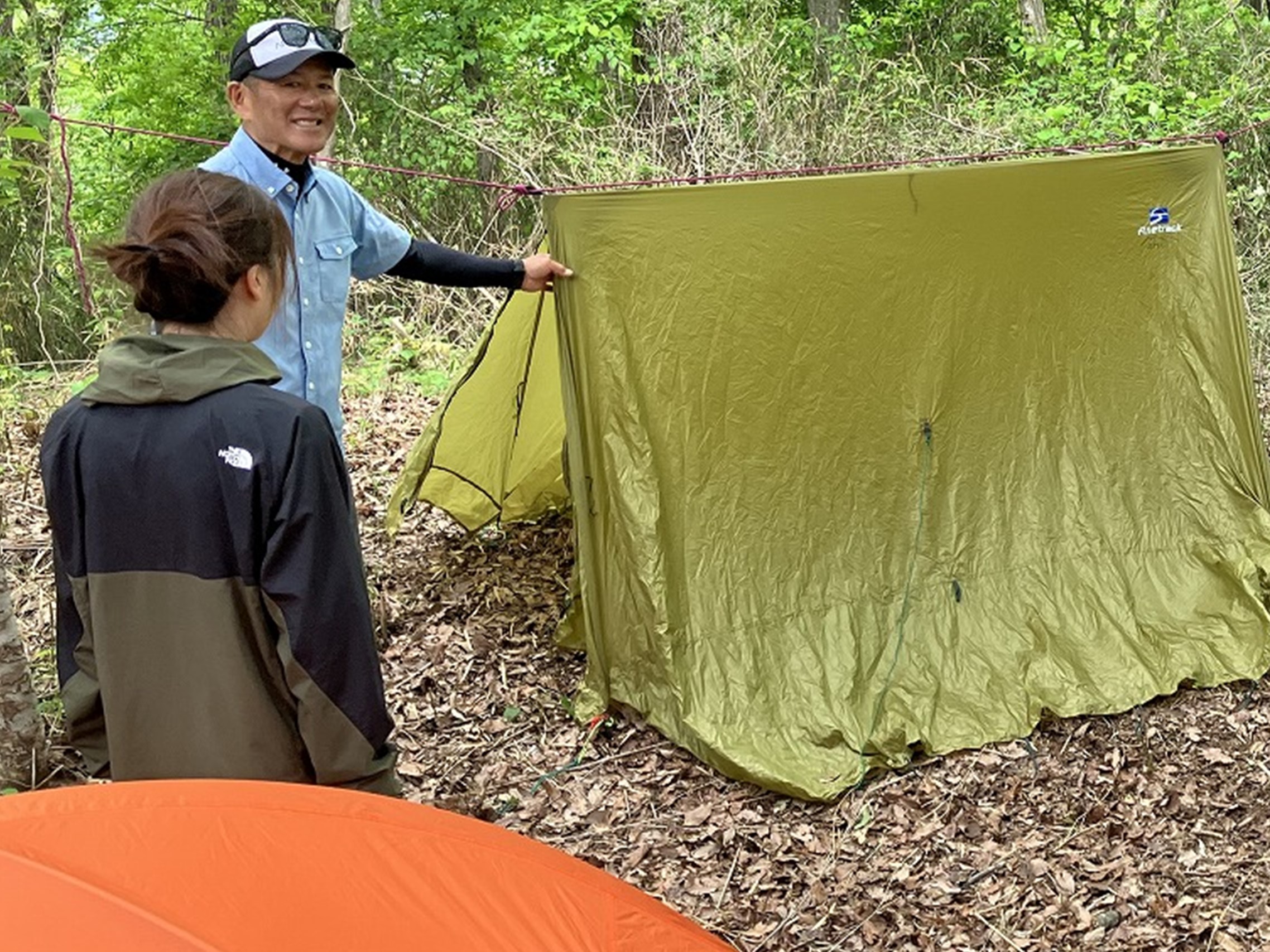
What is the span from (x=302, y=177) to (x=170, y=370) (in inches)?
57.6

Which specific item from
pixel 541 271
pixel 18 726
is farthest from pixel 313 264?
pixel 18 726

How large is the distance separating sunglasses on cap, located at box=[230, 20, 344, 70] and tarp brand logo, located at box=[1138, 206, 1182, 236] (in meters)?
2.82

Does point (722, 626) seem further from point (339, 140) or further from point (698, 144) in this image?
point (339, 140)

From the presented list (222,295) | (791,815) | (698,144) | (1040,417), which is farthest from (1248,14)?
(222,295)

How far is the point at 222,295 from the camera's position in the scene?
5.84 ft

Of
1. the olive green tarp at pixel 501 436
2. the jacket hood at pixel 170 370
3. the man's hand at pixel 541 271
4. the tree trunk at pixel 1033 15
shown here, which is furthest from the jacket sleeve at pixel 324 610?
the tree trunk at pixel 1033 15

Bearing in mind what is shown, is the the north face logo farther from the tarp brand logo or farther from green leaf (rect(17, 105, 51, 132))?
the tarp brand logo

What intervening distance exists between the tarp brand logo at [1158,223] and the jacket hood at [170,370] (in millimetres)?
3432

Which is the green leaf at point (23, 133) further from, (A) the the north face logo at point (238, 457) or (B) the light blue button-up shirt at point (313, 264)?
(A) the the north face logo at point (238, 457)

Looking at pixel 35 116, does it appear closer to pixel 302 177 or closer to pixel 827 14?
pixel 302 177

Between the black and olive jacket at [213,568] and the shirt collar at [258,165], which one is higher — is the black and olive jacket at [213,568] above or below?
below

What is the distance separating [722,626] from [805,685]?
0.33m

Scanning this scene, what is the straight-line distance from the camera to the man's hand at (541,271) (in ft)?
11.9

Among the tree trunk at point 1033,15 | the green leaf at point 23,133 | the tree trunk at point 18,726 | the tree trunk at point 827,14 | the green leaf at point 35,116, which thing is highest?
the tree trunk at point 827,14
